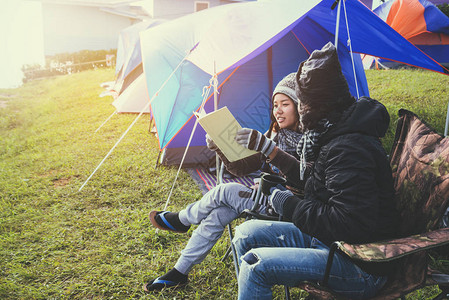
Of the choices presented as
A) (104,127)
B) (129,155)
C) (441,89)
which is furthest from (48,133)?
(441,89)

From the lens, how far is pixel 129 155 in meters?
4.75

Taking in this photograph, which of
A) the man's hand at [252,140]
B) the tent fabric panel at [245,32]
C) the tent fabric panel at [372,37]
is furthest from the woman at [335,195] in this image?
the tent fabric panel at [372,37]

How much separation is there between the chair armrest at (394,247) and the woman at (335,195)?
0.20 ft

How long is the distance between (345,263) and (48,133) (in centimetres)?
590

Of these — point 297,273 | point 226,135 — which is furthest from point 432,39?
point 297,273

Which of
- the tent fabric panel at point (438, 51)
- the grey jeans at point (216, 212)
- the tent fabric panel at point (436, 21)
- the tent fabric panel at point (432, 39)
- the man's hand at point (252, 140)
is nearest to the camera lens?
the man's hand at point (252, 140)

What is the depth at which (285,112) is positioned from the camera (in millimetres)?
2113

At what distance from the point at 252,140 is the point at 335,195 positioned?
2.08ft

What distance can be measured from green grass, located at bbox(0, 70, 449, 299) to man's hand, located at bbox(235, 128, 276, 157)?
0.93 meters

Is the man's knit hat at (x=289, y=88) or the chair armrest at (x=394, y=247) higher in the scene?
the man's knit hat at (x=289, y=88)

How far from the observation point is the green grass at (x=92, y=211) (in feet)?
7.20

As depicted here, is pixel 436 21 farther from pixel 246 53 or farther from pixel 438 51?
pixel 246 53

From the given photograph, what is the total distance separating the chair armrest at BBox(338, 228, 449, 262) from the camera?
1.16 metres

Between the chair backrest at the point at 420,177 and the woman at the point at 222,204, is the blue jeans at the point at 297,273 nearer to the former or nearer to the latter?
the chair backrest at the point at 420,177
